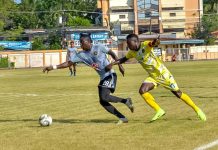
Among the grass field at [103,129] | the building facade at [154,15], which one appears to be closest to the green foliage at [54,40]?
the building facade at [154,15]

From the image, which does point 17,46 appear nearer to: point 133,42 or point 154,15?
point 154,15

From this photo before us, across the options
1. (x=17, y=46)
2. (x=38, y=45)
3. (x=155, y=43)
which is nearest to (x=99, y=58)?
(x=155, y=43)

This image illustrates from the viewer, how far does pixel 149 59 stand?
36.9 feet

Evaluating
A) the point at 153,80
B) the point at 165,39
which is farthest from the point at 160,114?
the point at 165,39

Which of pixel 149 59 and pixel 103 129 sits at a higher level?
pixel 149 59

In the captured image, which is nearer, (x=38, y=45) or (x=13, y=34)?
(x=38, y=45)

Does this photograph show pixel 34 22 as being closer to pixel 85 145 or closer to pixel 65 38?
pixel 65 38

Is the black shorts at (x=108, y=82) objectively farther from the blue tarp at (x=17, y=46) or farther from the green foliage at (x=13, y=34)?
the green foliage at (x=13, y=34)

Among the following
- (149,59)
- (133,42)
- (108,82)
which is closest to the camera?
(133,42)

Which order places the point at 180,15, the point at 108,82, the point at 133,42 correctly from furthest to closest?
1. the point at 180,15
2. the point at 108,82
3. the point at 133,42

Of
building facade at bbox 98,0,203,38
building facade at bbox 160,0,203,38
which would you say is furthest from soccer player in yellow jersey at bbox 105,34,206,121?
building facade at bbox 160,0,203,38

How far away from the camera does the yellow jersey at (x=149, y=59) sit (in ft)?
36.6

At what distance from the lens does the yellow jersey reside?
11148 millimetres

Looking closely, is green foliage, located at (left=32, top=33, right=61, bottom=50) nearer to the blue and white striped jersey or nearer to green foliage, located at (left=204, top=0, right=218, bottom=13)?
green foliage, located at (left=204, top=0, right=218, bottom=13)
